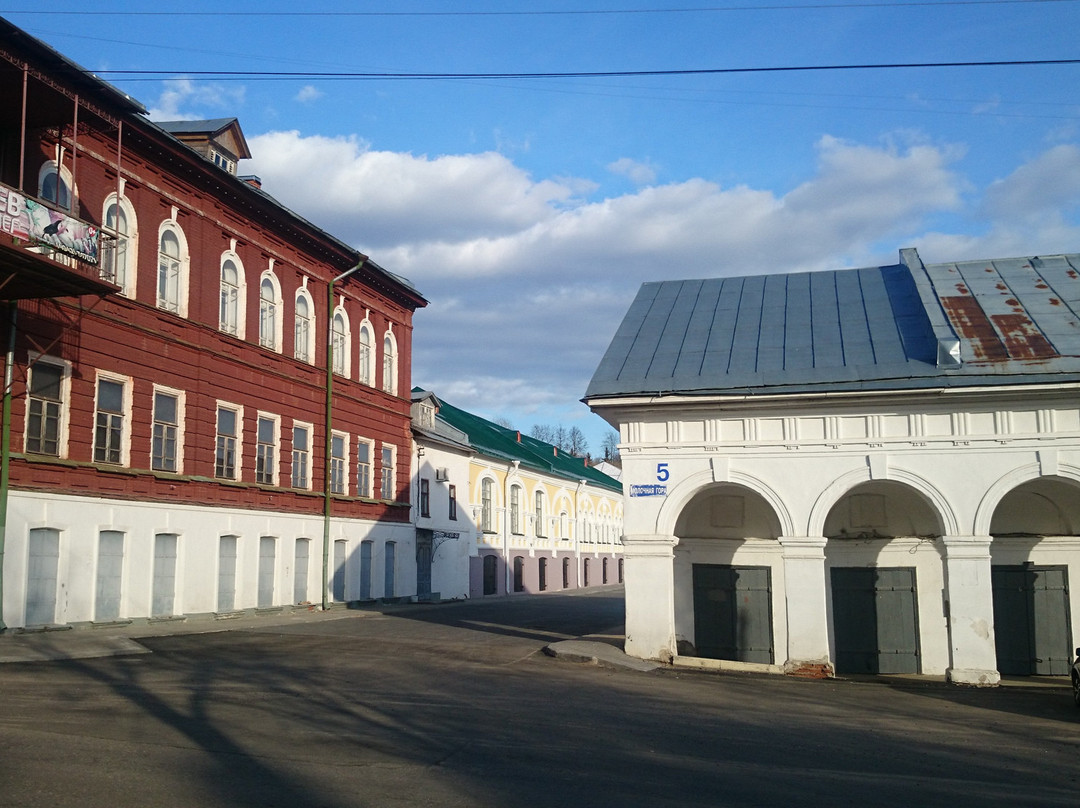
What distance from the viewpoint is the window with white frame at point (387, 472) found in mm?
36875

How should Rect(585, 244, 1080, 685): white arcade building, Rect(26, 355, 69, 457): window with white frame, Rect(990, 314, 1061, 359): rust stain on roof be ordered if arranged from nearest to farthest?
Rect(585, 244, 1080, 685): white arcade building → Rect(990, 314, 1061, 359): rust stain on roof → Rect(26, 355, 69, 457): window with white frame

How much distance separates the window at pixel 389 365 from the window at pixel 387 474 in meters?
2.27

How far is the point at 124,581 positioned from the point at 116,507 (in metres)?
1.72

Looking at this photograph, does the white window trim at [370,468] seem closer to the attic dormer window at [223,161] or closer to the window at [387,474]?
the window at [387,474]

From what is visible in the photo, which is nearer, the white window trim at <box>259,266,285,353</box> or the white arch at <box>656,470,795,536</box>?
the white arch at <box>656,470,795,536</box>

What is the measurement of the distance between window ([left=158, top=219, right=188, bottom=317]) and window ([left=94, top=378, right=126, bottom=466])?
286 cm

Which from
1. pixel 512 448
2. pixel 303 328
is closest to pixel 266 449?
pixel 303 328

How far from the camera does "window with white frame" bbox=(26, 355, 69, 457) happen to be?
68.1 ft

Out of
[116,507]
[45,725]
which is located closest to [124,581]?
[116,507]

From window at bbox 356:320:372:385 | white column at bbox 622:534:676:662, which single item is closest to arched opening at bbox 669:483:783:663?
white column at bbox 622:534:676:662

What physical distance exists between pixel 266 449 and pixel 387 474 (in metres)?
8.16

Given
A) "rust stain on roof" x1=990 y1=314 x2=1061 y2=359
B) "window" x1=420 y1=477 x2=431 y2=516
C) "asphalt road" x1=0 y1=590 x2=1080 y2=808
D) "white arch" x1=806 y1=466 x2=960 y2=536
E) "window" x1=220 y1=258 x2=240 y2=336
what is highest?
"window" x1=220 y1=258 x2=240 y2=336

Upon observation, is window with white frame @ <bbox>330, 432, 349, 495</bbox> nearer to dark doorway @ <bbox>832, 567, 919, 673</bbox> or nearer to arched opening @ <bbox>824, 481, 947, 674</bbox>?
arched opening @ <bbox>824, 481, 947, 674</bbox>

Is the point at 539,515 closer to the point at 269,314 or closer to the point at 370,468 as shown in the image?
the point at 370,468
